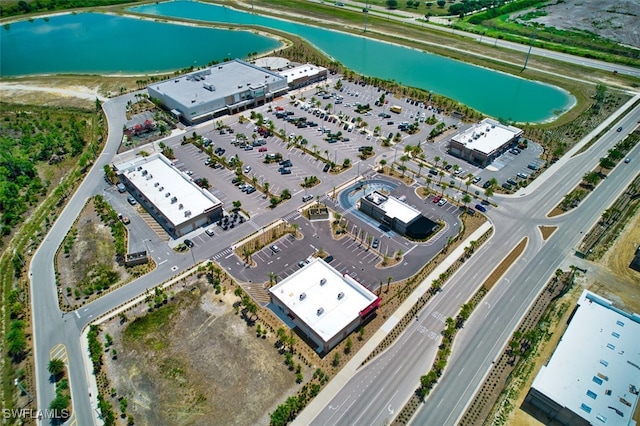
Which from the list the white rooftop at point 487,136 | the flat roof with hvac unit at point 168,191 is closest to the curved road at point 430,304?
the flat roof with hvac unit at point 168,191

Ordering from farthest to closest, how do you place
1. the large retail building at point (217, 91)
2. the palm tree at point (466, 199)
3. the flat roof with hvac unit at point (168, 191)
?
the large retail building at point (217, 91), the palm tree at point (466, 199), the flat roof with hvac unit at point (168, 191)

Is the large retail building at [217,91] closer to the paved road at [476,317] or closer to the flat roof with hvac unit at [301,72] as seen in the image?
the flat roof with hvac unit at [301,72]

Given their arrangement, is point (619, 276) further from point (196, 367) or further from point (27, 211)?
point (27, 211)

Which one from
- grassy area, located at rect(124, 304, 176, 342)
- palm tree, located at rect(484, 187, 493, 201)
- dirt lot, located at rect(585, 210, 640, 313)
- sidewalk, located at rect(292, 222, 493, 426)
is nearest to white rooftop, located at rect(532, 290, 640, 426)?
dirt lot, located at rect(585, 210, 640, 313)

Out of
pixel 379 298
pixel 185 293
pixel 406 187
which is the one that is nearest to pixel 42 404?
pixel 185 293
